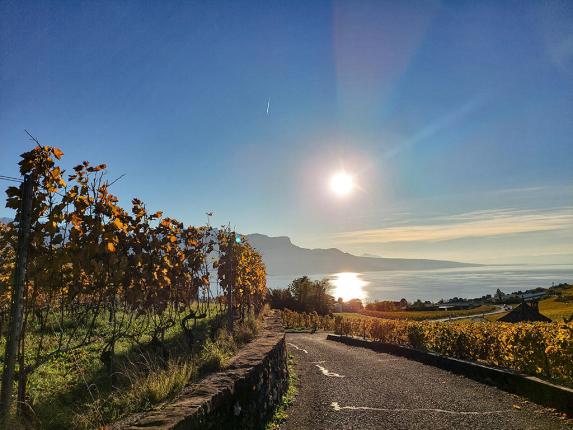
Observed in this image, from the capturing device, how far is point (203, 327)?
18.1 m

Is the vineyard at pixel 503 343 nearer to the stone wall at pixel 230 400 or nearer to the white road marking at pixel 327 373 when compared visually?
the white road marking at pixel 327 373

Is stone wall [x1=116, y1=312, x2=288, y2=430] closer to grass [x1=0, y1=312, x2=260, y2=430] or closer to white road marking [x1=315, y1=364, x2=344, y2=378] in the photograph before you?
grass [x1=0, y1=312, x2=260, y2=430]

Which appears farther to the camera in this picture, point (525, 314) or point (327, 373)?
point (525, 314)

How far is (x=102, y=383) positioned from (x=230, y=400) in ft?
14.0

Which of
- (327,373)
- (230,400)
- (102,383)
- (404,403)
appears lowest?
(327,373)

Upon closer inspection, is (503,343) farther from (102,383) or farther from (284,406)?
(102,383)

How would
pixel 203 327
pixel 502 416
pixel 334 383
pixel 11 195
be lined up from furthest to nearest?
pixel 203 327, pixel 334 383, pixel 502 416, pixel 11 195

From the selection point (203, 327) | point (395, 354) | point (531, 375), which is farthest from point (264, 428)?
point (395, 354)

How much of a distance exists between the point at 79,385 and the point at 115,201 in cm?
418

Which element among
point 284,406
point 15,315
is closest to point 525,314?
point 284,406

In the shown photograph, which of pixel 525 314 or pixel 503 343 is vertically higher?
pixel 503 343

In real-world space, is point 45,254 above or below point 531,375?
above

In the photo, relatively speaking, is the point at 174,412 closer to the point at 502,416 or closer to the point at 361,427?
the point at 361,427

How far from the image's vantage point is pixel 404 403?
9.91 metres
